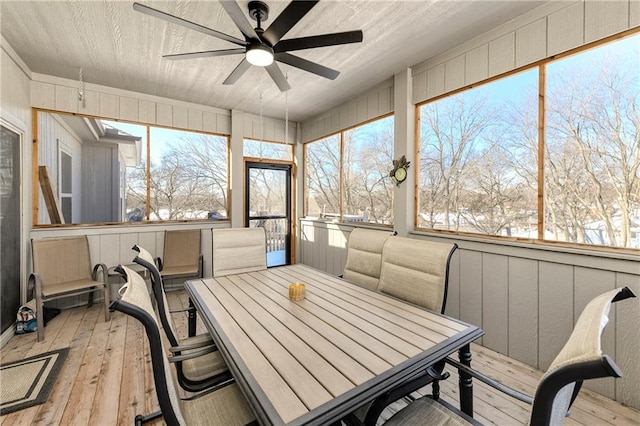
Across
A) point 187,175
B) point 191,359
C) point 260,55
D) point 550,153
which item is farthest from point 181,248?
point 550,153

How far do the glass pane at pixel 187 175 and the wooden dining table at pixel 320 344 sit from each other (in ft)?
8.91

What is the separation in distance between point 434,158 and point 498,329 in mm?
1840

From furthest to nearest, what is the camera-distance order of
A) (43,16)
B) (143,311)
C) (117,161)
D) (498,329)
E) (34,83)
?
(117,161)
(34,83)
(498,329)
(43,16)
(143,311)

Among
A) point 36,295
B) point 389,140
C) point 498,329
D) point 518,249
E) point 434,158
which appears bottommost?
point 498,329

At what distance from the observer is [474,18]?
7.80 ft

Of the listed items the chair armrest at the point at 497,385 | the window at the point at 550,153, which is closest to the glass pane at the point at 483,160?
the window at the point at 550,153

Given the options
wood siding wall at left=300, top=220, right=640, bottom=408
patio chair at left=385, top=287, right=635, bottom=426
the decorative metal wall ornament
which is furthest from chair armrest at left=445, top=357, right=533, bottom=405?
the decorative metal wall ornament

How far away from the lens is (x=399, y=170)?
11.1ft

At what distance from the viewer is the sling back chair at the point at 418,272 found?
175cm

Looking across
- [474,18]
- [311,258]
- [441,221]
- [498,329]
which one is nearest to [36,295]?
[311,258]

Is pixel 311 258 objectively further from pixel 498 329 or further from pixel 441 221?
pixel 498 329

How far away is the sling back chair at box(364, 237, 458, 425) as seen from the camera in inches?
68.8

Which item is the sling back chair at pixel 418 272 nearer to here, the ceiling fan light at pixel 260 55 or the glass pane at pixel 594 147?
the glass pane at pixel 594 147

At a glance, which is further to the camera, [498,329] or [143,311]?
[498,329]
